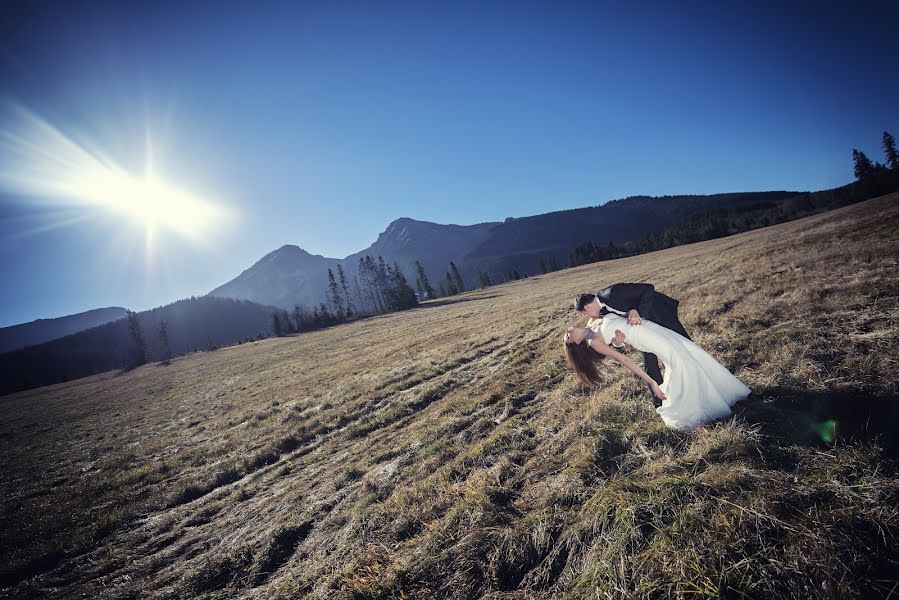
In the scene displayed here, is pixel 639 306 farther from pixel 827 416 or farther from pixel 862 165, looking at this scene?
pixel 862 165

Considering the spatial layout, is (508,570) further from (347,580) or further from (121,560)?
(121,560)

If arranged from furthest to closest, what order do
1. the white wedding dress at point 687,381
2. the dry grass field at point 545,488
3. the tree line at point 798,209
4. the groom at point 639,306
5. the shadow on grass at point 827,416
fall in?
the tree line at point 798,209, the groom at point 639,306, the white wedding dress at point 687,381, the shadow on grass at point 827,416, the dry grass field at point 545,488

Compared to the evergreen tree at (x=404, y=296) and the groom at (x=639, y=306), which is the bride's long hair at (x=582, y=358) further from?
the evergreen tree at (x=404, y=296)

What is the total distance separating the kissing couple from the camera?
5121mm

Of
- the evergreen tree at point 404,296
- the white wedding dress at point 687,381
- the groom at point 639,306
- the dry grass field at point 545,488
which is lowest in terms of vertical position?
the dry grass field at point 545,488

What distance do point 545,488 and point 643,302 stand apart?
3785 millimetres

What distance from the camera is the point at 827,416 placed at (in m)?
4.44

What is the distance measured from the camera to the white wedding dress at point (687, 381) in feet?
16.6

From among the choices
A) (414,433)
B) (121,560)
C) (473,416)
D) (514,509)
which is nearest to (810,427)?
(514,509)

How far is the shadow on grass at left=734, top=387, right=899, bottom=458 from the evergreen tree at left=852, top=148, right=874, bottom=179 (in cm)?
13396

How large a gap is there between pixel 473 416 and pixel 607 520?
5.29 metres

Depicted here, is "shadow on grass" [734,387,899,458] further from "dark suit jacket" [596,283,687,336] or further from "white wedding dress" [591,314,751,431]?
"dark suit jacket" [596,283,687,336]

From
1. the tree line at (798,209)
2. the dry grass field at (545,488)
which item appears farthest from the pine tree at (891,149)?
the dry grass field at (545,488)

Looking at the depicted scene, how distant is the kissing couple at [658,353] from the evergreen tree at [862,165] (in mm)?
134371
